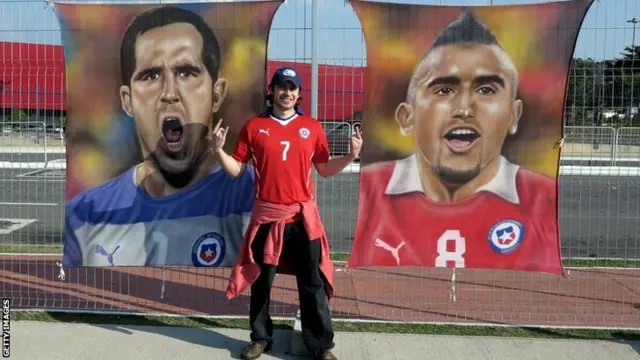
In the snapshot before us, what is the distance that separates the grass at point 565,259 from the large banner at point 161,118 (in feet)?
8.84

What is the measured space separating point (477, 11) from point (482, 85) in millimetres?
538

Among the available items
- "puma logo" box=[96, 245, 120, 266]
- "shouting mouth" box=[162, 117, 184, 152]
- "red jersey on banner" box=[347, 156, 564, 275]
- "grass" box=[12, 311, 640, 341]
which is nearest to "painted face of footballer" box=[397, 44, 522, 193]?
"red jersey on banner" box=[347, 156, 564, 275]

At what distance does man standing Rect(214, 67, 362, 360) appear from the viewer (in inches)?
174

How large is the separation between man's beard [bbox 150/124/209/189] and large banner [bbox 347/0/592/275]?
1260mm

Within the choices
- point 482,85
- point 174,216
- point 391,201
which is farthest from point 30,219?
point 482,85

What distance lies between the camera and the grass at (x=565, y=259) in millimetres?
7484

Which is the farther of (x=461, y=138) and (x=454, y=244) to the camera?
(x=454, y=244)

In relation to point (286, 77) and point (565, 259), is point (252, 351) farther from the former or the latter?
point (565, 259)

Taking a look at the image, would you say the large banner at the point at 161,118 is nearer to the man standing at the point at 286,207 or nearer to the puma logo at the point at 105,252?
the puma logo at the point at 105,252

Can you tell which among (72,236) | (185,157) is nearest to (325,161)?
(185,157)

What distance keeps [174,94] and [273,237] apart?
153cm

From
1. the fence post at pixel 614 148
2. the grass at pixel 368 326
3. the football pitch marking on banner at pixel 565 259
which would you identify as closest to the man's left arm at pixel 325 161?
the grass at pixel 368 326

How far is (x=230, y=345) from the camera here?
4.84 m

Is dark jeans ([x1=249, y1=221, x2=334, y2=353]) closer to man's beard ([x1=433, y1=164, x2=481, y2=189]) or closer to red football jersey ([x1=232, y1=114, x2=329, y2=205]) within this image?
red football jersey ([x1=232, y1=114, x2=329, y2=205])
